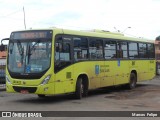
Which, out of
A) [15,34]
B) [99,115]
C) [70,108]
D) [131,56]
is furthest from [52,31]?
[131,56]

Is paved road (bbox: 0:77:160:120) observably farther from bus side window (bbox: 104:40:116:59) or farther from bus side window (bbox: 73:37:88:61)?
bus side window (bbox: 104:40:116:59)

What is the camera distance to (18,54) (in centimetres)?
1633

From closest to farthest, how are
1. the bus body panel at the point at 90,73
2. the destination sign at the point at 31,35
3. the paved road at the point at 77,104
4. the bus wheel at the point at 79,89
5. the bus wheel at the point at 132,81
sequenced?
the paved road at the point at 77,104, the bus body panel at the point at 90,73, the destination sign at the point at 31,35, the bus wheel at the point at 79,89, the bus wheel at the point at 132,81

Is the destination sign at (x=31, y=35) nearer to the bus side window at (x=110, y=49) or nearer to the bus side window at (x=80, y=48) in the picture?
the bus side window at (x=80, y=48)

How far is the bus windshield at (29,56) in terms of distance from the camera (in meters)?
15.8

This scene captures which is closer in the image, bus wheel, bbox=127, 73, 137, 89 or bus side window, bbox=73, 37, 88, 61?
bus side window, bbox=73, 37, 88, 61

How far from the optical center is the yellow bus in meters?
15.7

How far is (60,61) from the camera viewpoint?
16.2 metres

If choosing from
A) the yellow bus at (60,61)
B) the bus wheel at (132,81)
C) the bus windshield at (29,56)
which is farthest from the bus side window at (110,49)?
the bus windshield at (29,56)

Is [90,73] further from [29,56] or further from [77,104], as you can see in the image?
[29,56]

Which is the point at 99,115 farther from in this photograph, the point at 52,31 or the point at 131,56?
the point at 131,56

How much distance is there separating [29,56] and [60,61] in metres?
1.21

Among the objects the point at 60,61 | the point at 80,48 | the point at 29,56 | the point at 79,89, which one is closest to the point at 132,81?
the point at 80,48

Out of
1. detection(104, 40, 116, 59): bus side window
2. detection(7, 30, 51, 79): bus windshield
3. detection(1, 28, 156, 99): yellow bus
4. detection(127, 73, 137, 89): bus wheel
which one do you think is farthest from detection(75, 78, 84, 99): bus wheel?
detection(127, 73, 137, 89): bus wheel
